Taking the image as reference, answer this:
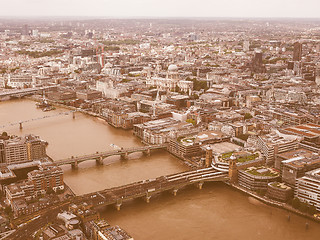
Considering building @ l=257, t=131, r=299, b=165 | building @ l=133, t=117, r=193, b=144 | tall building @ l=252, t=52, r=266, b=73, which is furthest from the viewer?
tall building @ l=252, t=52, r=266, b=73

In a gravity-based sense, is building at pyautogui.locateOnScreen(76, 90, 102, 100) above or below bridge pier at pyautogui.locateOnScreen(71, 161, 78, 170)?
above

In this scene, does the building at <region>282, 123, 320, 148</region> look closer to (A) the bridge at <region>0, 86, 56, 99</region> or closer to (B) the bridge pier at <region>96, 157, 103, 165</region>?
(B) the bridge pier at <region>96, 157, 103, 165</region>

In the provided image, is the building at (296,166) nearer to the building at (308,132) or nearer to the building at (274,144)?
the building at (274,144)

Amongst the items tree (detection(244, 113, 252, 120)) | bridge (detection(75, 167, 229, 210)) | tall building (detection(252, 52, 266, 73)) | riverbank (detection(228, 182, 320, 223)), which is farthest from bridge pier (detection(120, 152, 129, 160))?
tall building (detection(252, 52, 266, 73))

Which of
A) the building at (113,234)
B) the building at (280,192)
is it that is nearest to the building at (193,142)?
the building at (280,192)

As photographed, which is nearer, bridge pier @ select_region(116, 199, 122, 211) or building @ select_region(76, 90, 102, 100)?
bridge pier @ select_region(116, 199, 122, 211)

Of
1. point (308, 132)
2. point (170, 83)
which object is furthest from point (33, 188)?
point (170, 83)
